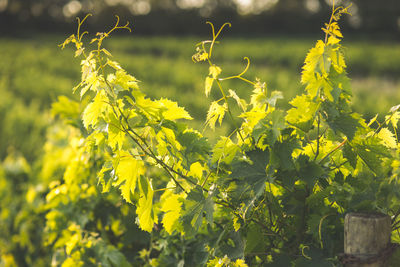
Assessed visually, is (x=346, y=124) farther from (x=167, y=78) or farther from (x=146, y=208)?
(x=167, y=78)

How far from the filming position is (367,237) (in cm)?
89

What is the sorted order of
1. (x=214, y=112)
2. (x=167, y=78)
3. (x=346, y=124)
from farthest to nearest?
(x=167, y=78) < (x=214, y=112) < (x=346, y=124)

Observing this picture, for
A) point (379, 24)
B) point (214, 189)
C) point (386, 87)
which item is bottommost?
point (214, 189)

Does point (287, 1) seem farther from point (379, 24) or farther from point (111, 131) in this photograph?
point (111, 131)

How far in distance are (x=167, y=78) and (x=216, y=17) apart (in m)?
18.8

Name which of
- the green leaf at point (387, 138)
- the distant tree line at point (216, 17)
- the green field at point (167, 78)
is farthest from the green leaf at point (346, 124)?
the distant tree line at point (216, 17)

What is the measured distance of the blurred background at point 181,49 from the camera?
8.41 metres

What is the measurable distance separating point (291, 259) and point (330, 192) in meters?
0.19

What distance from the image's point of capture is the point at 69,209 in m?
1.88

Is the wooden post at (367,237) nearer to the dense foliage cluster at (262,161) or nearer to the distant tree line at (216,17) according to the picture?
the dense foliage cluster at (262,161)

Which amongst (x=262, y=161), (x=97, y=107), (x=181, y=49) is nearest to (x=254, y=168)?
(x=262, y=161)

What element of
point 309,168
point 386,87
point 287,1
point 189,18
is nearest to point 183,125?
point 309,168

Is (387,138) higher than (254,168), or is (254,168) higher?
(387,138)

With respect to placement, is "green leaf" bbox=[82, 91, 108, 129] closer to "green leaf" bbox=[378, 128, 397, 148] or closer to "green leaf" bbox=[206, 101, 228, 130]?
"green leaf" bbox=[206, 101, 228, 130]
